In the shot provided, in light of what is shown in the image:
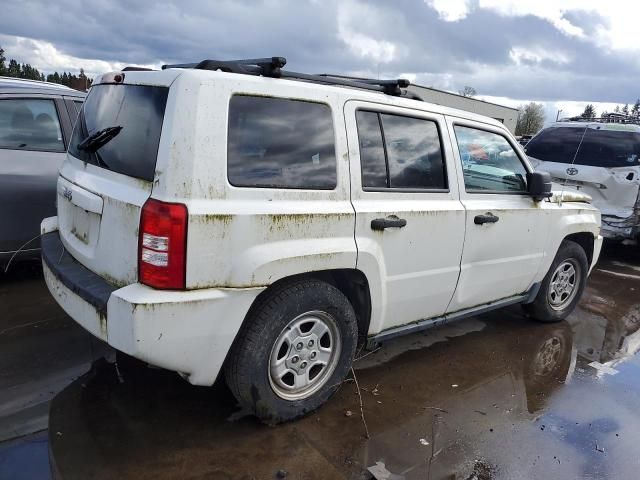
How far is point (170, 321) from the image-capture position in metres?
2.45

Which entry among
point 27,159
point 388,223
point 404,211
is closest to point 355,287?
point 388,223

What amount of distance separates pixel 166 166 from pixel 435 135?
1937 millimetres

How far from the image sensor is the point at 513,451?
3059 mm

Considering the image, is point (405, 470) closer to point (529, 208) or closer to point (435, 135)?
point (435, 135)

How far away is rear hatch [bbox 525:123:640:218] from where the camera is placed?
7.29m

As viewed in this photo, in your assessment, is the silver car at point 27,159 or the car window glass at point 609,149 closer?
the silver car at point 27,159

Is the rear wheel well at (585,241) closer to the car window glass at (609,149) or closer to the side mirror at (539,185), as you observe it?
the side mirror at (539,185)

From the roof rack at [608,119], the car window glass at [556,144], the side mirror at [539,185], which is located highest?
the roof rack at [608,119]

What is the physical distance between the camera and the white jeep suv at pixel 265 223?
2480 mm

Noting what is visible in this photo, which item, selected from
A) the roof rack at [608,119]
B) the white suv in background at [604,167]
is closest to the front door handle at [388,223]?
the white suv in background at [604,167]

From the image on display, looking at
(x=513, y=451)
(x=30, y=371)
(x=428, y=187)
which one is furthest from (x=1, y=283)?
(x=513, y=451)

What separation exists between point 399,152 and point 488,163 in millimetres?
1056

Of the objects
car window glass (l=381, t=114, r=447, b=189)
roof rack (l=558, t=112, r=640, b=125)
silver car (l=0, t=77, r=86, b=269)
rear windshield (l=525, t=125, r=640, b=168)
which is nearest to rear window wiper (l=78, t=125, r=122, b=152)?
car window glass (l=381, t=114, r=447, b=189)

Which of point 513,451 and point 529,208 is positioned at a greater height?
point 529,208
